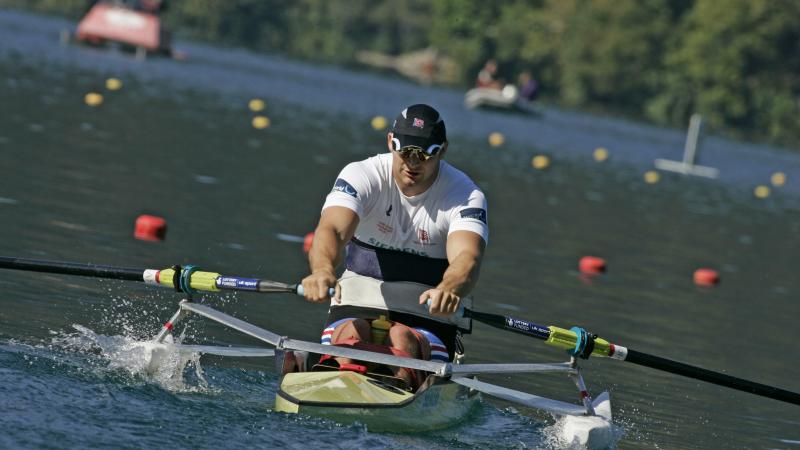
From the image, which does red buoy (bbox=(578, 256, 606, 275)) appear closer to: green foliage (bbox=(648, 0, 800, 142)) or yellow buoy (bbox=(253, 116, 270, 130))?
yellow buoy (bbox=(253, 116, 270, 130))

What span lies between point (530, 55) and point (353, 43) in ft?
71.0

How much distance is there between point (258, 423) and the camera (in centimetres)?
821

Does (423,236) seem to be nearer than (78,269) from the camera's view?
Yes

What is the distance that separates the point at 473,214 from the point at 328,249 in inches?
40.9

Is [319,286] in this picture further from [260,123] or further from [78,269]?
[260,123]

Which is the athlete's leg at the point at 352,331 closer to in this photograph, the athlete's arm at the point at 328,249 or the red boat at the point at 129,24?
the athlete's arm at the point at 328,249

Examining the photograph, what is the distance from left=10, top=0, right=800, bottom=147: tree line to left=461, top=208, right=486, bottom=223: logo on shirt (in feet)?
289

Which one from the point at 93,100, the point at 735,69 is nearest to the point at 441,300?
the point at 93,100

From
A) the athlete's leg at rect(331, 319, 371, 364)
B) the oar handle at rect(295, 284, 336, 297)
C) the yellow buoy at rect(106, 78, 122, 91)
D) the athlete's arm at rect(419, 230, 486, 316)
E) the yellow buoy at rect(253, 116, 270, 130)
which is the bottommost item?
the athlete's leg at rect(331, 319, 371, 364)

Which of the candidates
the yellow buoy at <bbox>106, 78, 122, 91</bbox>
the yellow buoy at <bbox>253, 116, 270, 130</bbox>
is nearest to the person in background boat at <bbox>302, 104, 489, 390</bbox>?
the yellow buoy at <bbox>253, 116, 270, 130</bbox>

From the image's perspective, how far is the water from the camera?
27.8 feet

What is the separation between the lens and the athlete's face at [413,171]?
924 centimetres

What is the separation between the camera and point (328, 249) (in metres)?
8.95

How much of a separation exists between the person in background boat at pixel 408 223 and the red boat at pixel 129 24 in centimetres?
4283
